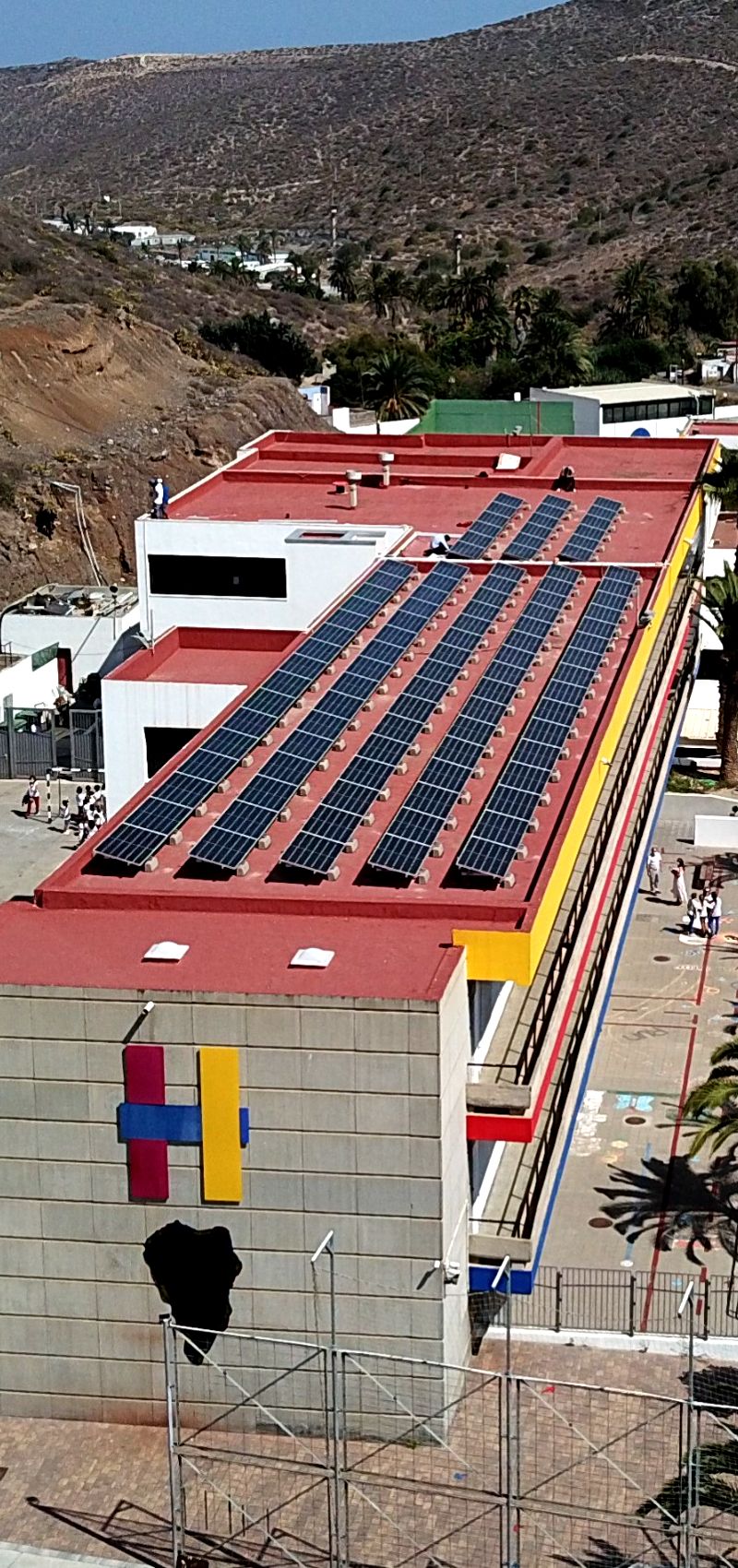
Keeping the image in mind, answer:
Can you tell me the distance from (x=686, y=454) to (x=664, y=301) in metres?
60.6

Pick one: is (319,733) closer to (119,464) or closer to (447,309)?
(119,464)

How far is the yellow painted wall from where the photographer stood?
21.8 m

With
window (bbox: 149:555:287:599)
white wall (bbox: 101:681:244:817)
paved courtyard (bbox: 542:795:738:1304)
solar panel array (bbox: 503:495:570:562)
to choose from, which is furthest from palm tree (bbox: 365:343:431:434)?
white wall (bbox: 101:681:244:817)

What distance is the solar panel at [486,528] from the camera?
132 feet

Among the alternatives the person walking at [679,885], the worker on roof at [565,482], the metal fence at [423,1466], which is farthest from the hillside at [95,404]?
the metal fence at [423,1466]

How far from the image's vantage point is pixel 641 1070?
3297 cm

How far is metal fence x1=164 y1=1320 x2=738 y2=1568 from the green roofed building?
53.3m

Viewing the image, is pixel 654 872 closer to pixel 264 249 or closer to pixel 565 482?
pixel 565 482

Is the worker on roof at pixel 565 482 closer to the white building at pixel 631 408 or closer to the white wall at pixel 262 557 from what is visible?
the white wall at pixel 262 557

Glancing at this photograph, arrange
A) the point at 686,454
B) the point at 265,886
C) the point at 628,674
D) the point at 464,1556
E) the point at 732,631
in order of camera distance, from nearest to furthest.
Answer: the point at 464,1556 < the point at 265,886 < the point at 628,674 < the point at 732,631 < the point at 686,454

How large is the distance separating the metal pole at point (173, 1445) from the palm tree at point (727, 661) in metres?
30.0

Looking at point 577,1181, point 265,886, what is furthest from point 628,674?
point 265,886

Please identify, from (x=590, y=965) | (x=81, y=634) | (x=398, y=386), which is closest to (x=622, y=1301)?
(x=590, y=965)

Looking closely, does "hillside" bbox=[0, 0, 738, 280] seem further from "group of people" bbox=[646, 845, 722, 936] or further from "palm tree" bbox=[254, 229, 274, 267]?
"group of people" bbox=[646, 845, 722, 936]
